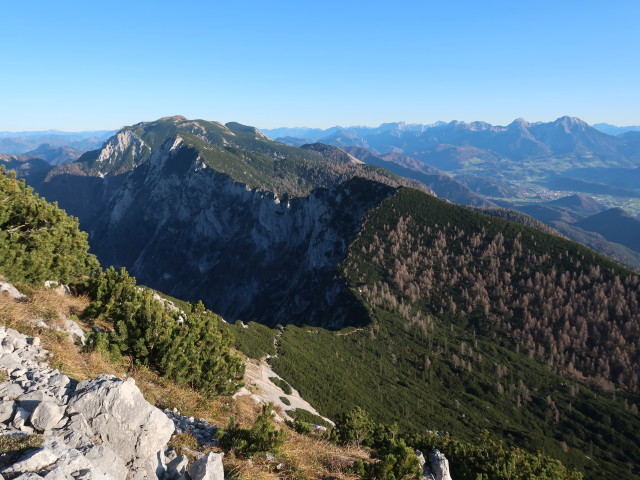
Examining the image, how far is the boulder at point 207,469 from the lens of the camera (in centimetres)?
1220

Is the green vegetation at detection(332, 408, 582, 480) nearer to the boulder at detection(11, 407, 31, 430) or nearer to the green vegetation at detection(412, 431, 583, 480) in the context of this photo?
the green vegetation at detection(412, 431, 583, 480)

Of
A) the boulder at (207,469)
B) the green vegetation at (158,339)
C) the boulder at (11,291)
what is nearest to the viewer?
the boulder at (207,469)

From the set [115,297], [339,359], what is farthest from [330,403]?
[115,297]

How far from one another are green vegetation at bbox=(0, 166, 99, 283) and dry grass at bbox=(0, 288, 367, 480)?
237 centimetres

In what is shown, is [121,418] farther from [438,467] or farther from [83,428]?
[438,467]

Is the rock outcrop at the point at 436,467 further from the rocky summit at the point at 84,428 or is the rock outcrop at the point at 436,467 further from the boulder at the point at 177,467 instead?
the rocky summit at the point at 84,428

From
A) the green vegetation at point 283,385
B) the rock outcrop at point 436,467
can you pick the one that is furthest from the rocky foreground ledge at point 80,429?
the green vegetation at point 283,385

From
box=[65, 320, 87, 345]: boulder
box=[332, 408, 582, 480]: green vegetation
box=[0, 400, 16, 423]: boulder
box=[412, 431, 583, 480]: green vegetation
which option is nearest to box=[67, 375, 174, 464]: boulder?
box=[0, 400, 16, 423]: boulder

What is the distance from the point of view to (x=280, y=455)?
15742mm

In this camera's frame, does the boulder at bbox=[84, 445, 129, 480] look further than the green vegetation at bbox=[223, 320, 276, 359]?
No

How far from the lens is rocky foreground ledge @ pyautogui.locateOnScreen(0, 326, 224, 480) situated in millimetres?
10109

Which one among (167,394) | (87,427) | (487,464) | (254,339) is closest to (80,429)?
(87,427)

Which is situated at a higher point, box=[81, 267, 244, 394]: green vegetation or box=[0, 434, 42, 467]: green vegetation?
box=[0, 434, 42, 467]: green vegetation

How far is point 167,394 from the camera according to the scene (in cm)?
2102
